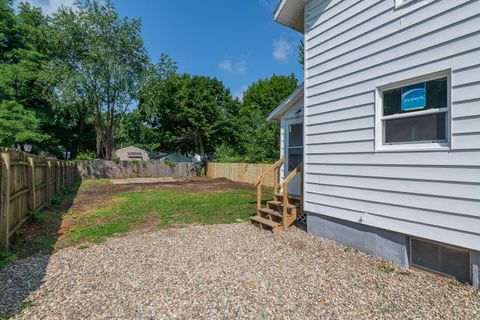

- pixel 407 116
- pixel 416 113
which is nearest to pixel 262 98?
pixel 407 116

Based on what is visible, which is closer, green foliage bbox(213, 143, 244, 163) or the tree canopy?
the tree canopy

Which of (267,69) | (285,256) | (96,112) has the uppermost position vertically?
(267,69)

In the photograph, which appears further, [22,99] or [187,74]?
[187,74]

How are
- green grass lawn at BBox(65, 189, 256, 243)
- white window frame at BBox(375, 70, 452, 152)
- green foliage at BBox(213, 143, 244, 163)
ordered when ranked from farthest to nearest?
green foliage at BBox(213, 143, 244, 163) < green grass lawn at BBox(65, 189, 256, 243) < white window frame at BBox(375, 70, 452, 152)

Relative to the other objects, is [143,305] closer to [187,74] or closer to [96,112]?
[96,112]

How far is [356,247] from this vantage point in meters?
4.20

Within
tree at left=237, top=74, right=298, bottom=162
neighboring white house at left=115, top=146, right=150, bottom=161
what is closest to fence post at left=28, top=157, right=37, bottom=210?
tree at left=237, top=74, right=298, bottom=162

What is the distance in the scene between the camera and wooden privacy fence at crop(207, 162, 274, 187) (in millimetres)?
15486

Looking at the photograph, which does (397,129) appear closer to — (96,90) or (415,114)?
(415,114)

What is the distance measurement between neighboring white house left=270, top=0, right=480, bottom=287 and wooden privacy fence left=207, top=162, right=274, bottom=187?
402 inches

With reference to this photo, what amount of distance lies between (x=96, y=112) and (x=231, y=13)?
43.4 feet

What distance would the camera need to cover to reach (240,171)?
18.3m

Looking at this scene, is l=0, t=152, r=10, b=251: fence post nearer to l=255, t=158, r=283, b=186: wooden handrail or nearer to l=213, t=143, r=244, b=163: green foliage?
l=255, t=158, r=283, b=186: wooden handrail

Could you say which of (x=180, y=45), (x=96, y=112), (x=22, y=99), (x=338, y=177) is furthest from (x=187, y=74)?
(x=338, y=177)
